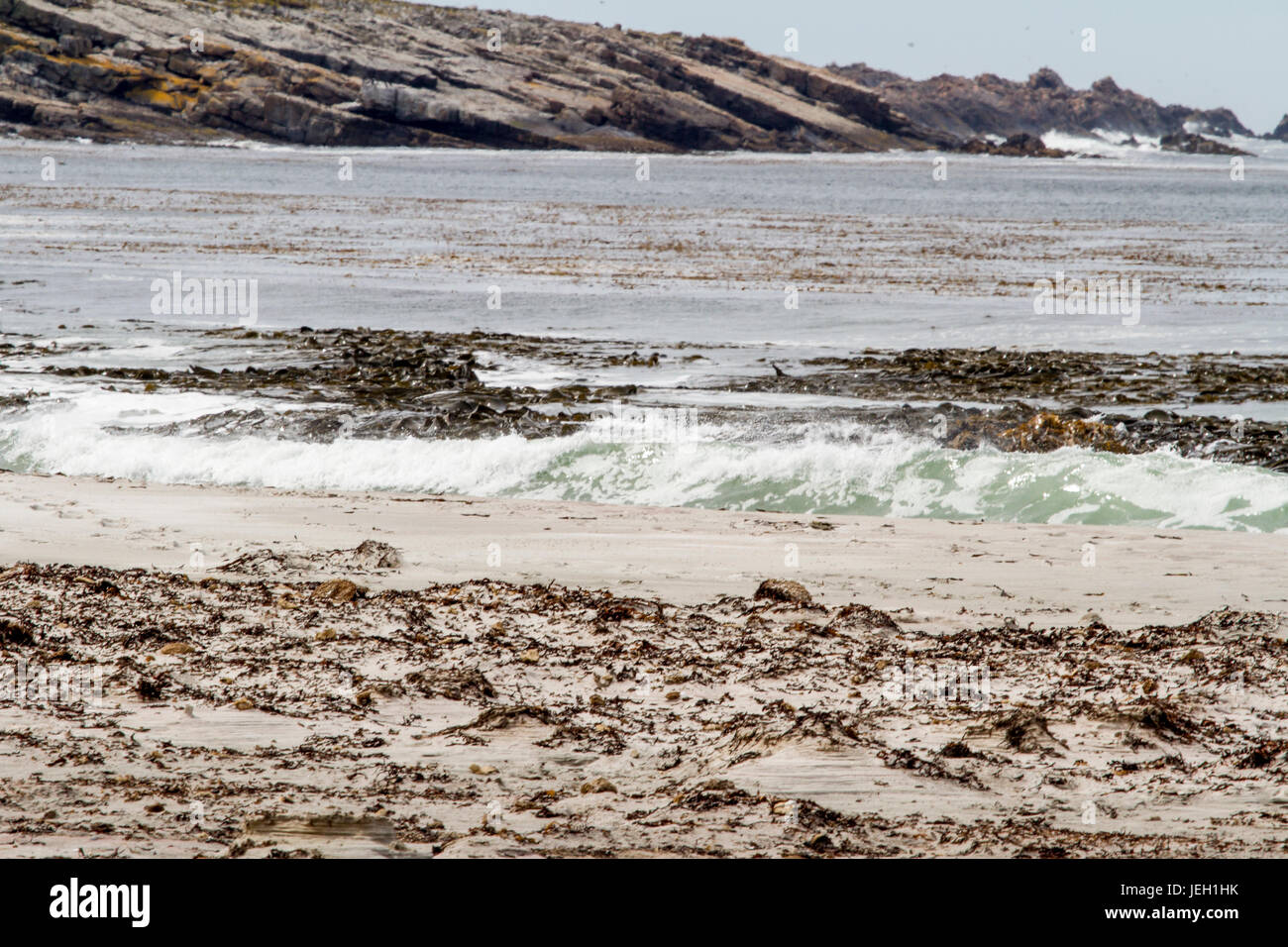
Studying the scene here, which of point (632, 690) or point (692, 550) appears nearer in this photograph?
point (632, 690)

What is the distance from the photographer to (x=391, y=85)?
127500 millimetres

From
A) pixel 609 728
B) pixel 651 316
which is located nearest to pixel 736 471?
pixel 609 728

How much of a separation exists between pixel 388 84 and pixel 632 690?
131570 mm

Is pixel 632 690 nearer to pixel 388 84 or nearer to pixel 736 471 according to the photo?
pixel 736 471

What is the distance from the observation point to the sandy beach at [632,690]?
4.12m

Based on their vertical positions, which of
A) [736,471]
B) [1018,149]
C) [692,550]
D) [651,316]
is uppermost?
[1018,149]

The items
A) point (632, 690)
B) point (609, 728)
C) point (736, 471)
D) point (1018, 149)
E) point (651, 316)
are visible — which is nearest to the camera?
point (609, 728)

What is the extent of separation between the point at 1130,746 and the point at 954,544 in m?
4.13

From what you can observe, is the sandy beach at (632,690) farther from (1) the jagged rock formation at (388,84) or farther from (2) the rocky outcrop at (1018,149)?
(2) the rocky outcrop at (1018,149)

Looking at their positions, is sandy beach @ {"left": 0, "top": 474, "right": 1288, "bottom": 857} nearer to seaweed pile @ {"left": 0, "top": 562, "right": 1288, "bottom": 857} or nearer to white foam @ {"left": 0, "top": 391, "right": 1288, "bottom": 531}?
seaweed pile @ {"left": 0, "top": 562, "right": 1288, "bottom": 857}

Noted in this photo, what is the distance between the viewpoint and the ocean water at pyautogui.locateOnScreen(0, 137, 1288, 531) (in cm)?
1156

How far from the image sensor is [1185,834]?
13.4ft
